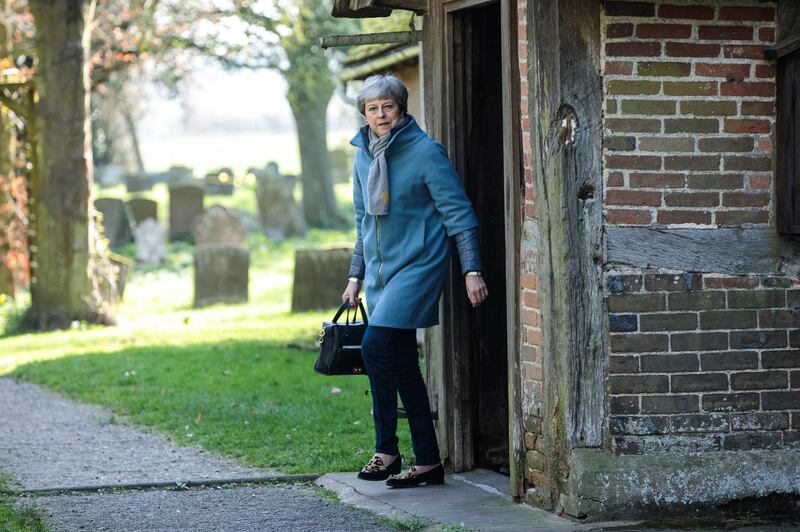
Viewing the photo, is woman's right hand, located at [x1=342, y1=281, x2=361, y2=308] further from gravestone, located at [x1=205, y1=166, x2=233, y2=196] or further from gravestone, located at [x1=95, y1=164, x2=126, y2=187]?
gravestone, located at [x1=95, y1=164, x2=126, y2=187]

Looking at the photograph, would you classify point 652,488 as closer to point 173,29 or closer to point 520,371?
point 520,371

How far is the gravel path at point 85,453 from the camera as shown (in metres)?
7.10

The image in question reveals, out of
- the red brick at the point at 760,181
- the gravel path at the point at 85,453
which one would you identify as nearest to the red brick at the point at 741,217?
the red brick at the point at 760,181

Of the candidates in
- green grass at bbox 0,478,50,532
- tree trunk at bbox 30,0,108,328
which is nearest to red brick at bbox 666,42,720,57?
green grass at bbox 0,478,50,532

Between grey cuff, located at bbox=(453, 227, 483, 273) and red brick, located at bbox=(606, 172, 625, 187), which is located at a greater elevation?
red brick, located at bbox=(606, 172, 625, 187)

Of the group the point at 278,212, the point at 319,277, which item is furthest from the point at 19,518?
the point at 278,212

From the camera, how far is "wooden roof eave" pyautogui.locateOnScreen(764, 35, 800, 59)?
556 cm

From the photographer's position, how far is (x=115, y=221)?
23.6 metres

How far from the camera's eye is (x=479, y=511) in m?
5.89

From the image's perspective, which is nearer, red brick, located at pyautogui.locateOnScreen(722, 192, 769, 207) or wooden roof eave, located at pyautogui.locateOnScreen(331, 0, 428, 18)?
red brick, located at pyautogui.locateOnScreen(722, 192, 769, 207)

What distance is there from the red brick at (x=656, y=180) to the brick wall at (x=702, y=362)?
0.39 meters

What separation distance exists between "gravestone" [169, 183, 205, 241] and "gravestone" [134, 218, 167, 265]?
236 cm

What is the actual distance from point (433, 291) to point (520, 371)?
24.1 inches

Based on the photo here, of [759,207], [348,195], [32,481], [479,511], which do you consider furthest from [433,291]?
[348,195]
